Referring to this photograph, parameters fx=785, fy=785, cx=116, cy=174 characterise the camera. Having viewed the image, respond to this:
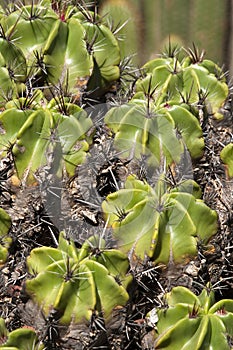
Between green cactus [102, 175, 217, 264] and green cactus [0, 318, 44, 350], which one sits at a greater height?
green cactus [102, 175, 217, 264]

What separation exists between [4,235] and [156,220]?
0.46 meters

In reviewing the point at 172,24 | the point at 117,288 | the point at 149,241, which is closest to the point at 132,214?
the point at 149,241

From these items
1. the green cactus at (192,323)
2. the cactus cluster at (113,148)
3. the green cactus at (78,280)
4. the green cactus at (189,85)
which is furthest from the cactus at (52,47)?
the green cactus at (192,323)

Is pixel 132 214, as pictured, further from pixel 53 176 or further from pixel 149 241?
pixel 53 176

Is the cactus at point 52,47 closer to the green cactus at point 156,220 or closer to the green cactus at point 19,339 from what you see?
the green cactus at point 156,220

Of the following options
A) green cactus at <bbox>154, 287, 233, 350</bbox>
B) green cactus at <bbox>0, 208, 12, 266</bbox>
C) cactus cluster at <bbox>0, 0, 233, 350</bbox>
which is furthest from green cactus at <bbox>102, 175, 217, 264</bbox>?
green cactus at <bbox>0, 208, 12, 266</bbox>

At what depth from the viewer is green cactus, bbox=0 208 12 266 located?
7.59ft

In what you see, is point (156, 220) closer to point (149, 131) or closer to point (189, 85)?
point (149, 131)

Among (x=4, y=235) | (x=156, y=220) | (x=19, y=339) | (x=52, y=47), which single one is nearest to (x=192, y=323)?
(x=156, y=220)

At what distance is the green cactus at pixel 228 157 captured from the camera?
2738 mm

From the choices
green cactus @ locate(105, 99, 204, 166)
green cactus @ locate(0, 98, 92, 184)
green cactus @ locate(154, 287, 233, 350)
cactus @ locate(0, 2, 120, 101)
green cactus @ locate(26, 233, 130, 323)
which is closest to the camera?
green cactus @ locate(26, 233, 130, 323)

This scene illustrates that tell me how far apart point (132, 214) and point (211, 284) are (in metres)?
0.42

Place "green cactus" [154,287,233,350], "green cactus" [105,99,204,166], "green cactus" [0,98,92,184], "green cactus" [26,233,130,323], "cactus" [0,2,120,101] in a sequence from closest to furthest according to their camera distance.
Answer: "green cactus" [26,233,130,323], "green cactus" [154,287,233,350], "green cactus" [0,98,92,184], "green cactus" [105,99,204,166], "cactus" [0,2,120,101]

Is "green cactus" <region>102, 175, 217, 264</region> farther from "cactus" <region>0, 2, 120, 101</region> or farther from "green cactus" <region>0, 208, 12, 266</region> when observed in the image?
"cactus" <region>0, 2, 120, 101</region>
